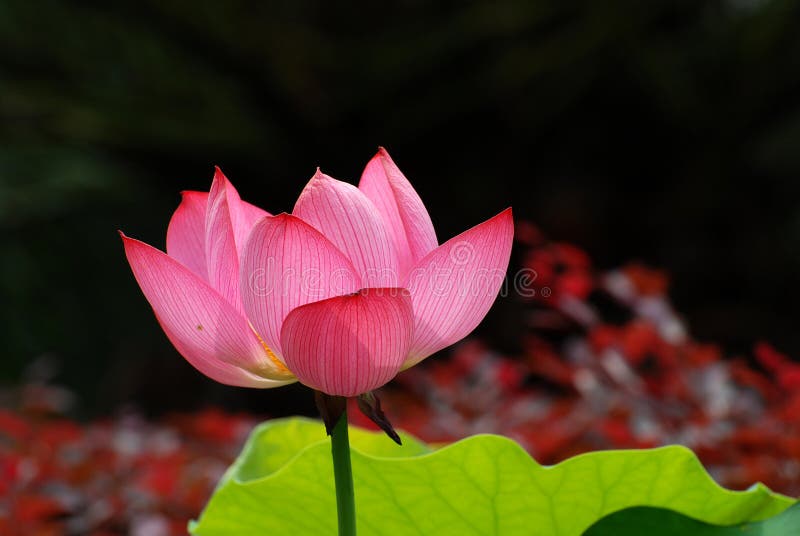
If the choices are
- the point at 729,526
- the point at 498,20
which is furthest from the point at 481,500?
the point at 498,20

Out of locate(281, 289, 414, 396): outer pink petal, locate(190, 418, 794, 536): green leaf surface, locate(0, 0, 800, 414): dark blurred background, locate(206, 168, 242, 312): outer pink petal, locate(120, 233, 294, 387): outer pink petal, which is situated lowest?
locate(190, 418, 794, 536): green leaf surface

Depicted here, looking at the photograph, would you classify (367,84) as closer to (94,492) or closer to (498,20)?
(498,20)

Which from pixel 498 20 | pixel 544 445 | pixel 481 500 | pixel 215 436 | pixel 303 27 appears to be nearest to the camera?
pixel 481 500

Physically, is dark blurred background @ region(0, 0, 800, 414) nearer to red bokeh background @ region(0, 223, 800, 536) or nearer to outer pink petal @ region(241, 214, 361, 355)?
red bokeh background @ region(0, 223, 800, 536)

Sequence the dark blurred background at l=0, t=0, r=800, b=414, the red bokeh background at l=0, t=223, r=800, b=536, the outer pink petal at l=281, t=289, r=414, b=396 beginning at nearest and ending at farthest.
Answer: the outer pink petal at l=281, t=289, r=414, b=396, the red bokeh background at l=0, t=223, r=800, b=536, the dark blurred background at l=0, t=0, r=800, b=414

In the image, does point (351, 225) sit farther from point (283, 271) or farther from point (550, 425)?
point (550, 425)

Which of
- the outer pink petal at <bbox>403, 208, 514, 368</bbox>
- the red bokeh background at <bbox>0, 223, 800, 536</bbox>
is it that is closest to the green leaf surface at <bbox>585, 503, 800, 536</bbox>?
the outer pink petal at <bbox>403, 208, 514, 368</bbox>
